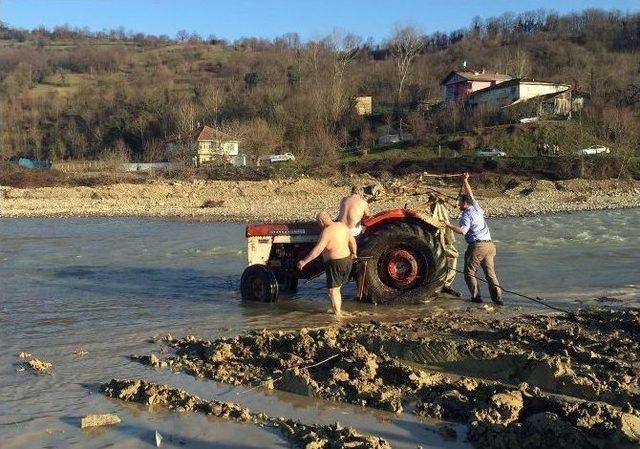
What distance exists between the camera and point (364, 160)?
48.6m

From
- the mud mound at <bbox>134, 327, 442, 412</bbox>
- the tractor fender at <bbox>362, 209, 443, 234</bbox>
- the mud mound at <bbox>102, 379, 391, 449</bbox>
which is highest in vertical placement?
the tractor fender at <bbox>362, 209, 443, 234</bbox>

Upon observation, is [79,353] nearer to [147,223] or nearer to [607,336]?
[607,336]

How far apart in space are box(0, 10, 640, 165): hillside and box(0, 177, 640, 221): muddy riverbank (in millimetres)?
9271

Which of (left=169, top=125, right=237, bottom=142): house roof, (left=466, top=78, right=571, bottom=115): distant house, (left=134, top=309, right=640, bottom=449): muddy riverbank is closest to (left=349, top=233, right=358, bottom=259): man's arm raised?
(left=134, top=309, right=640, bottom=449): muddy riverbank

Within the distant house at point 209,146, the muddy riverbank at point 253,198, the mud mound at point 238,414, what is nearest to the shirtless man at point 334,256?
the mud mound at point 238,414

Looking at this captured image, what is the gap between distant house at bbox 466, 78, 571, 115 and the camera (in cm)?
6389

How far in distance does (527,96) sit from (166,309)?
63850mm

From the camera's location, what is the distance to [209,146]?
203ft

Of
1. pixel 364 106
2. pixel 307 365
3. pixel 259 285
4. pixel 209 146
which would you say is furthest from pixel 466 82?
pixel 307 365

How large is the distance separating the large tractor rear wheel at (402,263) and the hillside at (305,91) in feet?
118

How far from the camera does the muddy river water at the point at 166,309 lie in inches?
205

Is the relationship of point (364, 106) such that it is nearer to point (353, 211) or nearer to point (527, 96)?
point (527, 96)

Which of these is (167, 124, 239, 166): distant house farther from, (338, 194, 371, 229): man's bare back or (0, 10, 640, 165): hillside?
(338, 194, 371, 229): man's bare back

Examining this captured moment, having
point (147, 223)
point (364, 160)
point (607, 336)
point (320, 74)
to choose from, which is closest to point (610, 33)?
point (320, 74)
